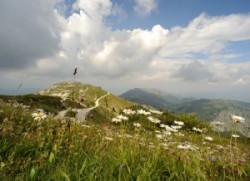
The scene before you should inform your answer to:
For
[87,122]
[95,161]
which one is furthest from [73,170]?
[87,122]

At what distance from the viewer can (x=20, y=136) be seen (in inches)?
267

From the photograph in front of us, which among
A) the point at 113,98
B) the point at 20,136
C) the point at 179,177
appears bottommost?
the point at 179,177

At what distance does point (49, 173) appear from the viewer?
4781mm

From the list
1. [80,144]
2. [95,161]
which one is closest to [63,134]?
[80,144]

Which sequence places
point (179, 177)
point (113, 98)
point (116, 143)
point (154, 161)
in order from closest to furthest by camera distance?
point (179, 177) → point (154, 161) → point (116, 143) → point (113, 98)

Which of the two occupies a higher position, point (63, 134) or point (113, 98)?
point (113, 98)

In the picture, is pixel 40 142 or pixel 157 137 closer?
pixel 40 142

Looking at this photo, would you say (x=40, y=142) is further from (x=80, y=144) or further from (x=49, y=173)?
(x=49, y=173)

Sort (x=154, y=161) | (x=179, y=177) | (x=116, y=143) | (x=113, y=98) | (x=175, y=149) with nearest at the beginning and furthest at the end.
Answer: (x=179, y=177) → (x=154, y=161) → (x=175, y=149) → (x=116, y=143) → (x=113, y=98)

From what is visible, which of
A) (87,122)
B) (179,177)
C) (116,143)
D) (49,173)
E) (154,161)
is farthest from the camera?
(87,122)

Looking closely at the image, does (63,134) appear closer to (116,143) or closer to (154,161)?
(116,143)

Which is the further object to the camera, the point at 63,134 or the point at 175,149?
the point at 63,134

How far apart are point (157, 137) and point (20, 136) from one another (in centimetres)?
336

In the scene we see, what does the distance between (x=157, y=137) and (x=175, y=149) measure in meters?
1.14
